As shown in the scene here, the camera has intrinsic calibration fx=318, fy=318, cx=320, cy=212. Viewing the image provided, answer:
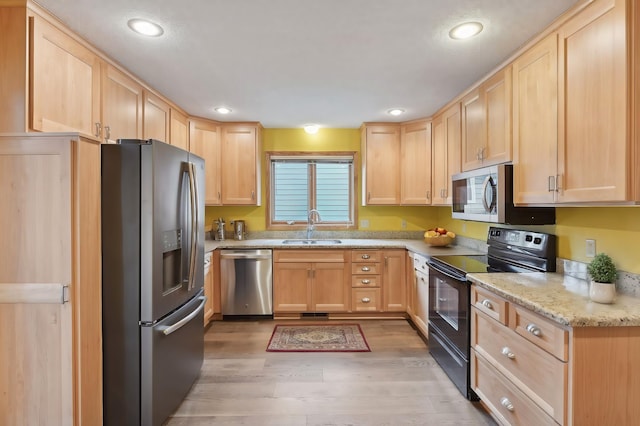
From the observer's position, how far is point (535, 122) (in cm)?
194

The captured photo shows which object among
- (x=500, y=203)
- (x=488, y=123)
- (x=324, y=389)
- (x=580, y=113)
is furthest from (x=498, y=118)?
(x=324, y=389)

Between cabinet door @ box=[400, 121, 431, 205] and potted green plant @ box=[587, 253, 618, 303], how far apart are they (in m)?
2.27

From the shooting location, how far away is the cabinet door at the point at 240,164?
12.9 feet

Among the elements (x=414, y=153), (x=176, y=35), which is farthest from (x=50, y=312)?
(x=414, y=153)

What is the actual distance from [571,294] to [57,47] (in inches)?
123

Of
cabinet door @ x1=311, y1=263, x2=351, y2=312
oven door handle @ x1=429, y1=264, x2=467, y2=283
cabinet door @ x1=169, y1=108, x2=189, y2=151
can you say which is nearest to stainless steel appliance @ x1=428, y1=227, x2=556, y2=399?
oven door handle @ x1=429, y1=264, x2=467, y2=283

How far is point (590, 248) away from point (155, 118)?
3.50 meters

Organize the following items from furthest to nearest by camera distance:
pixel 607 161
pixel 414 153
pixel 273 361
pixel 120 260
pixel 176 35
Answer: pixel 414 153 → pixel 273 361 → pixel 176 35 → pixel 120 260 → pixel 607 161

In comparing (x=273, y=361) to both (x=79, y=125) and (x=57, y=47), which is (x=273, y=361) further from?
(x=57, y=47)

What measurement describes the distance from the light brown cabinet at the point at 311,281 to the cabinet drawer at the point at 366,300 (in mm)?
71

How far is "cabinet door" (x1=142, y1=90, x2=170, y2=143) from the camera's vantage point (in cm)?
279

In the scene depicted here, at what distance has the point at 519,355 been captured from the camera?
164 centimetres

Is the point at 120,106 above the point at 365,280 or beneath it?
above

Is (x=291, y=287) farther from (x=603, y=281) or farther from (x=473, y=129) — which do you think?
(x=603, y=281)
